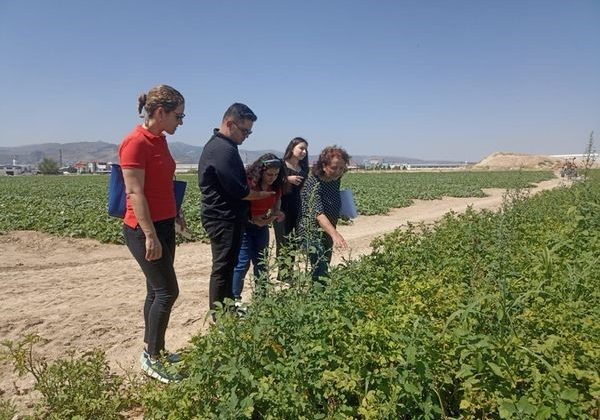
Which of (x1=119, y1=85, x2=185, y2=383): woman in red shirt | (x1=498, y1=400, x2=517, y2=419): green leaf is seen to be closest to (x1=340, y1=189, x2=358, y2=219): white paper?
(x1=119, y1=85, x2=185, y2=383): woman in red shirt

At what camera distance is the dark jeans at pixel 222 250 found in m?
3.55

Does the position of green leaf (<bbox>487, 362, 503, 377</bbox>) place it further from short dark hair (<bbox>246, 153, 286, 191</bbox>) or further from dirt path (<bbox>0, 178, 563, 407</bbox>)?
short dark hair (<bbox>246, 153, 286, 191</bbox>)

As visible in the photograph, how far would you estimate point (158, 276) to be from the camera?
10.2 feet

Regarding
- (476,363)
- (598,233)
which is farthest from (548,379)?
(598,233)

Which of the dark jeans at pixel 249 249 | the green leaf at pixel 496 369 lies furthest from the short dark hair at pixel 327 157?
the green leaf at pixel 496 369

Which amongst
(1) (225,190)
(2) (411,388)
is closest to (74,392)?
(1) (225,190)

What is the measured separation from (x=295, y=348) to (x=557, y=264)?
268cm

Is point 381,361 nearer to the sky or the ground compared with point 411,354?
nearer to the ground

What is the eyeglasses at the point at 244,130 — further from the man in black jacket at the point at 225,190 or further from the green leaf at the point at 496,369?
the green leaf at the point at 496,369

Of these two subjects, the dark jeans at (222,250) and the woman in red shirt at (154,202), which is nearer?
the woman in red shirt at (154,202)

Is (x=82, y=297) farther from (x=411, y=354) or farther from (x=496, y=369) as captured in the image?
(x=496, y=369)

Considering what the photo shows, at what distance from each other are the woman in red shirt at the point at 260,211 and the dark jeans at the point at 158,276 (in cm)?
101

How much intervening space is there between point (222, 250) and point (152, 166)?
95 centimetres

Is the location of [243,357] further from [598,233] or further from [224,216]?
[598,233]
